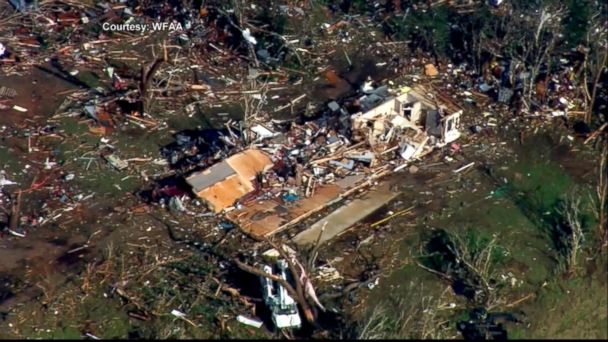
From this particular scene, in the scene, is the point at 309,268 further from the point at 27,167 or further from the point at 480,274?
the point at 27,167

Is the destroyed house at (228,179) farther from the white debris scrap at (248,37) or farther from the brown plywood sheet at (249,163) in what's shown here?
the white debris scrap at (248,37)

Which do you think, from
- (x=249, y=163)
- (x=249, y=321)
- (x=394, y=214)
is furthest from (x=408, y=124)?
(x=249, y=321)

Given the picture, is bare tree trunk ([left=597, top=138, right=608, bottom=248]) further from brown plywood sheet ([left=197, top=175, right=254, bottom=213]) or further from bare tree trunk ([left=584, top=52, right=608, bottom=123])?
brown plywood sheet ([left=197, top=175, right=254, bottom=213])

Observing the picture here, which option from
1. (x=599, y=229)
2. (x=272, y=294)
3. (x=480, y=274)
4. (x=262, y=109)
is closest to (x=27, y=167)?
(x=262, y=109)

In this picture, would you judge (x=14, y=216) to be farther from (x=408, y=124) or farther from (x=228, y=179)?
(x=408, y=124)

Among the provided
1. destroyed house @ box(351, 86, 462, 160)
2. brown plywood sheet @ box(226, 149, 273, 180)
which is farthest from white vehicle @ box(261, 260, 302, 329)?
destroyed house @ box(351, 86, 462, 160)

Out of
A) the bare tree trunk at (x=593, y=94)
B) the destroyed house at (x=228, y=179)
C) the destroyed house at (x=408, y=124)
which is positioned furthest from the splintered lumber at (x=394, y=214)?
the bare tree trunk at (x=593, y=94)

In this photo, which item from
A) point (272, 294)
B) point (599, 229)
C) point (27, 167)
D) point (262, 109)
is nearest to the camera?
point (272, 294)
